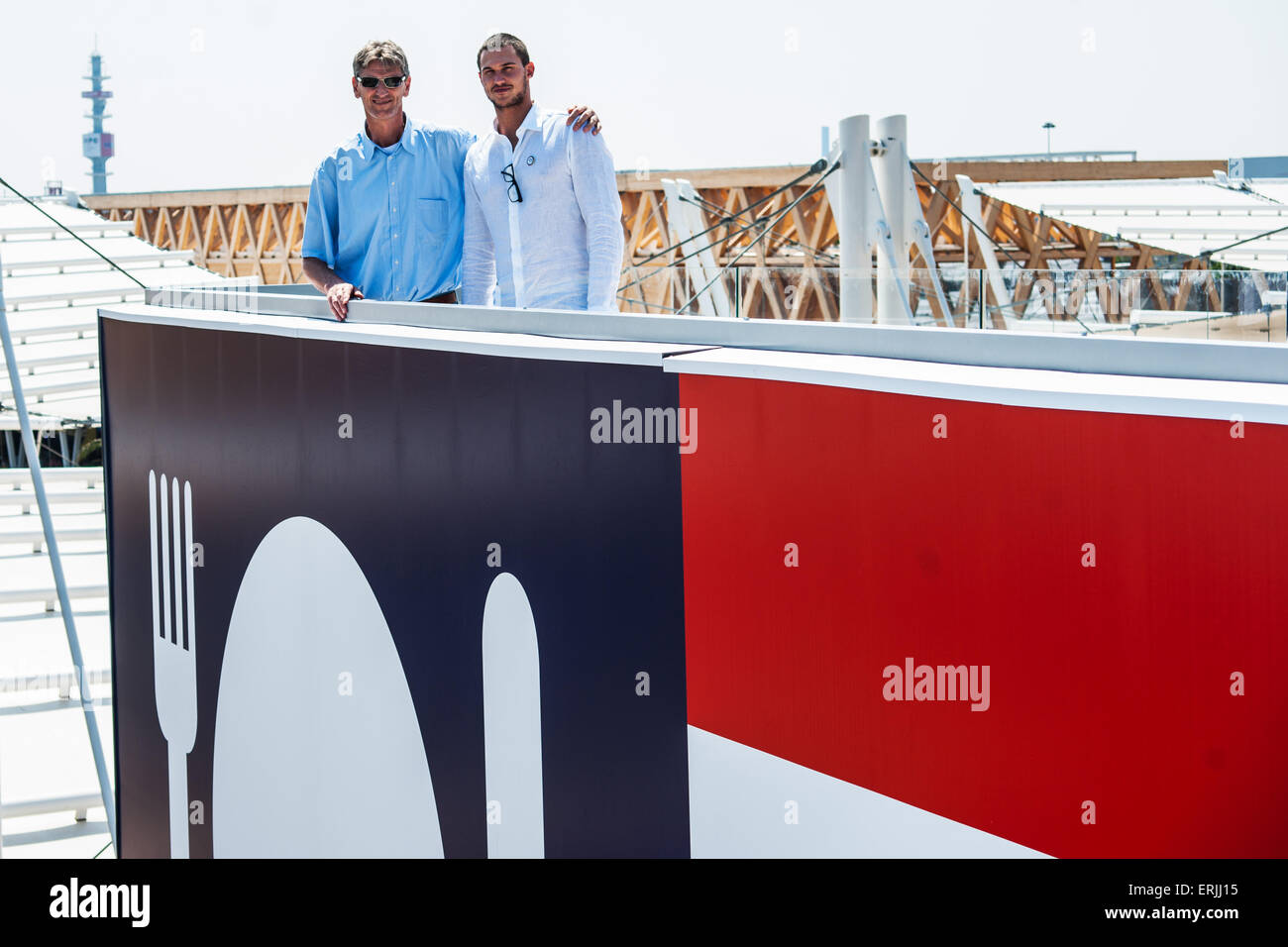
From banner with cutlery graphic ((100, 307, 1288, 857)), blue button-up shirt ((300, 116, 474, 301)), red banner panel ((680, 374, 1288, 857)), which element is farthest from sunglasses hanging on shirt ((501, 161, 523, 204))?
red banner panel ((680, 374, 1288, 857))

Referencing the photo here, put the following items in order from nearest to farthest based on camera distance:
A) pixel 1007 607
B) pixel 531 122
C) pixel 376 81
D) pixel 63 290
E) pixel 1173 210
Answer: pixel 1007 607 → pixel 531 122 → pixel 376 81 → pixel 63 290 → pixel 1173 210

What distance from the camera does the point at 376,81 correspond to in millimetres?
4027

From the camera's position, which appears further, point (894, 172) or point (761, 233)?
point (894, 172)

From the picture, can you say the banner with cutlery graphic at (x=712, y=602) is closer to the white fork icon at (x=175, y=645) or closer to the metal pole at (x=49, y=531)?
the white fork icon at (x=175, y=645)

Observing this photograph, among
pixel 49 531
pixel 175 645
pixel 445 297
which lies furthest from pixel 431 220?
pixel 49 531

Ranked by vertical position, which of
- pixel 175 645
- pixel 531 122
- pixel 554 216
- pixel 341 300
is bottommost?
pixel 175 645

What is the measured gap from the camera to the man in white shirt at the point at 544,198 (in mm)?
3775

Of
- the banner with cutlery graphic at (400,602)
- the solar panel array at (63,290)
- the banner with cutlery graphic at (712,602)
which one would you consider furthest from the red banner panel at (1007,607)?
the solar panel array at (63,290)

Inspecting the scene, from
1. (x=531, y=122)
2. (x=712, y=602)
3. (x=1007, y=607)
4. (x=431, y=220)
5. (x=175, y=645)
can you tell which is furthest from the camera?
(x=175, y=645)

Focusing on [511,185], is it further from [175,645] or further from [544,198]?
[175,645]

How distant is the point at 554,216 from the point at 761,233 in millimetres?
4972

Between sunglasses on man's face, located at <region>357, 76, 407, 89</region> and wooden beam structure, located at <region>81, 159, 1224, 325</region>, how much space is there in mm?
3666

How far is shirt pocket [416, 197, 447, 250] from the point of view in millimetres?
4117
